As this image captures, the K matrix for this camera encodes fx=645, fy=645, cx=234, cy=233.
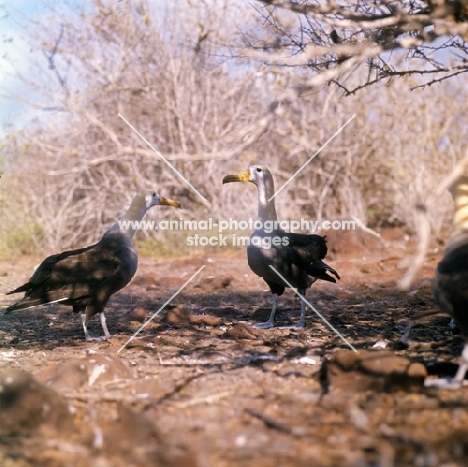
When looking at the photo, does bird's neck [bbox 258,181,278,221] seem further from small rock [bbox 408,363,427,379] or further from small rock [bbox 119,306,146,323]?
small rock [bbox 408,363,427,379]

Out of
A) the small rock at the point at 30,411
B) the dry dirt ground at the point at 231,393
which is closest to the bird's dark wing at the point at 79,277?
the dry dirt ground at the point at 231,393

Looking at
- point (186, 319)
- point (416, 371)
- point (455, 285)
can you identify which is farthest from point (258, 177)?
point (416, 371)

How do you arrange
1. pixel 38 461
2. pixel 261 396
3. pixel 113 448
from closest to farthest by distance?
pixel 38 461 → pixel 113 448 → pixel 261 396

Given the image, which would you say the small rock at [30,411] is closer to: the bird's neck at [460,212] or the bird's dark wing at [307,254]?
the bird's neck at [460,212]

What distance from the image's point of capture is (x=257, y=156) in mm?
13000

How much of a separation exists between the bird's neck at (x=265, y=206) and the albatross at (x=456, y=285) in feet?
7.20

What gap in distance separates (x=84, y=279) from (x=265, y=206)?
1883mm

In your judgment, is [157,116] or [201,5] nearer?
[201,5]

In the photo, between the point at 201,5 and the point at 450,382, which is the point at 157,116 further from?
the point at 450,382

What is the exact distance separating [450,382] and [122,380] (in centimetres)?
182

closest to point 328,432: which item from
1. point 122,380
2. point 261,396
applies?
point 261,396

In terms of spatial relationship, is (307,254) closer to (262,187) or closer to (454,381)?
(262,187)

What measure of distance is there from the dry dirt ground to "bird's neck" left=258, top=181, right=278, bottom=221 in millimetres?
927

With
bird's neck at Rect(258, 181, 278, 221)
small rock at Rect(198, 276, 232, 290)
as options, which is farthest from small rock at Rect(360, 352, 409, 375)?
small rock at Rect(198, 276, 232, 290)
